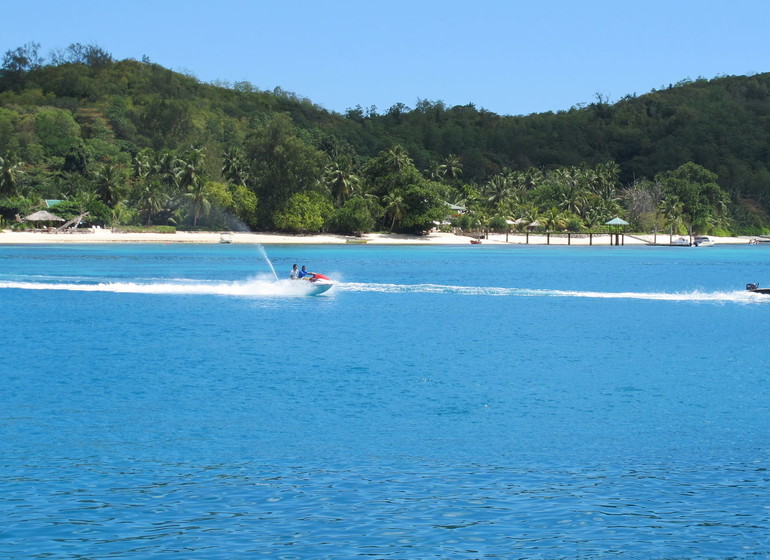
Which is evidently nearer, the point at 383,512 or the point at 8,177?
the point at 383,512

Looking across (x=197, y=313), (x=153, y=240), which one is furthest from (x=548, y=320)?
(x=153, y=240)

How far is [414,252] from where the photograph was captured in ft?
370

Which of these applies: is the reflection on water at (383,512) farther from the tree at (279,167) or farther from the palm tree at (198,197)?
the tree at (279,167)

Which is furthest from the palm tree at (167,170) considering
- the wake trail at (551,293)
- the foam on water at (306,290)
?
the wake trail at (551,293)

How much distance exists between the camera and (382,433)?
63.1ft

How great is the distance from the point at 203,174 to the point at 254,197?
767 cm

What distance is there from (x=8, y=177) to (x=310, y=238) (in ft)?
130

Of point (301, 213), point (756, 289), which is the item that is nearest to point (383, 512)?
point (756, 289)

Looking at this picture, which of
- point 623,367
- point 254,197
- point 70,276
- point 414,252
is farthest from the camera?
Result: point 254,197

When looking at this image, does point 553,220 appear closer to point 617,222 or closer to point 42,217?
point 617,222

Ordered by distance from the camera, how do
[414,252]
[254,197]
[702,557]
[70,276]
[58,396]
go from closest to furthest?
[702,557], [58,396], [70,276], [414,252], [254,197]

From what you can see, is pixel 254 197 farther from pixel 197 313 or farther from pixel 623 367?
pixel 623 367

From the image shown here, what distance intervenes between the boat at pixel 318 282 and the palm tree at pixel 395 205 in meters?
77.4

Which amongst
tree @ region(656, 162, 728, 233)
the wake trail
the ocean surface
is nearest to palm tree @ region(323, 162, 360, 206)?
tree @ region(656, 162, 728, 233)
